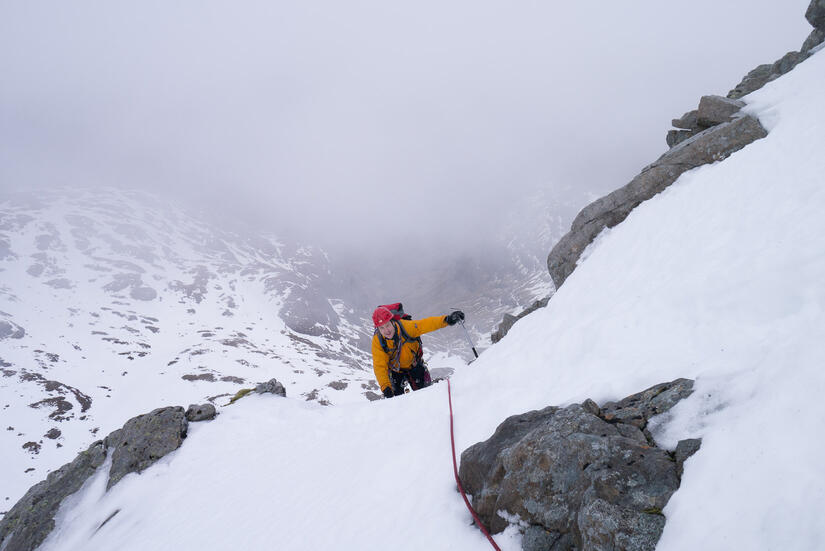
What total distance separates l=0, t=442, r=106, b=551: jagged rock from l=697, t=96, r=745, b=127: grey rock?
2700 centimetres

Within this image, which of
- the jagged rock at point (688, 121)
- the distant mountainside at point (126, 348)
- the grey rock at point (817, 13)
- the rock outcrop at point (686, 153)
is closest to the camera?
the rock outcrop at point (686, 153)

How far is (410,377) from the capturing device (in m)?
13.5

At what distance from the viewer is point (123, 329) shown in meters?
125

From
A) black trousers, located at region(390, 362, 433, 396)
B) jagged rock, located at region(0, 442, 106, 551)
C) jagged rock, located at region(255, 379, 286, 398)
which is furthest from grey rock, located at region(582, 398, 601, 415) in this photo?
jagged rock, located at region(0, 442, 106, 551)

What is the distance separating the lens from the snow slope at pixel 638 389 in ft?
10.9

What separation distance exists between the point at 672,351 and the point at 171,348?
13090cm

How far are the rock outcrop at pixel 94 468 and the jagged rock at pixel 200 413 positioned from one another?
26cm

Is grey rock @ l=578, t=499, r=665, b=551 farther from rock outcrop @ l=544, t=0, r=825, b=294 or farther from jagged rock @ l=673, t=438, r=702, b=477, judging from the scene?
rock outcrop @ l=544, t=0, r=825, b=294

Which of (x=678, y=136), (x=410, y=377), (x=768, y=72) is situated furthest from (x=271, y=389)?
(x=768, y=72)

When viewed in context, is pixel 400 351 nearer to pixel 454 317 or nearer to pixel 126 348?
pixel 454 317

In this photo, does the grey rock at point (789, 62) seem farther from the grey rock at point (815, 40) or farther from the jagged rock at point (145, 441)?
the jagged rock at point (145, 441)

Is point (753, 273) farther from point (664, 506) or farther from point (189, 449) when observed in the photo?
point (189, 449)

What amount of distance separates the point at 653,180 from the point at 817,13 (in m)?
15.0

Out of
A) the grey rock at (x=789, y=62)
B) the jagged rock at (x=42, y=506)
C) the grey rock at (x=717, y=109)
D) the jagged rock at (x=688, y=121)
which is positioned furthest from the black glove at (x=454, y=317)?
the grey rock at (x=789, y=62)
